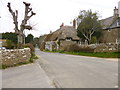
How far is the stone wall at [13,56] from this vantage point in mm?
11422

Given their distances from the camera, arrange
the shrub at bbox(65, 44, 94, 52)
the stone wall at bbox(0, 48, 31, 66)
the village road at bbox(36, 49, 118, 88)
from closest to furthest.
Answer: the village road at bbox(36, 49, 118, 88)
the stone wall at bbox(0, 48, 31, 66)
the shrub at bbox(65, 44, 94, 52)

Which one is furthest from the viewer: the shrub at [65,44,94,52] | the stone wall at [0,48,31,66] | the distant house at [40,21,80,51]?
the distant house at [40,21,80,51]

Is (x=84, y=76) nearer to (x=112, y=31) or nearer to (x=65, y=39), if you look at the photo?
(x=112, y=31)

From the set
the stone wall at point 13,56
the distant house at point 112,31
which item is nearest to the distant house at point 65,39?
the distant house at point 112,31

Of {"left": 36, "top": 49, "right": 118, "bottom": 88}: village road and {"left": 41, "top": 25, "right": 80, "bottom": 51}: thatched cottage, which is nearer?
{"left": 36, "top": 49, "right": 118, "bottom": 88}: village road

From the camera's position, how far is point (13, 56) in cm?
1211

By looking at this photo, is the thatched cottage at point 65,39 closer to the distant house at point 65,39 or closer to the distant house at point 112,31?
the distant house at point 65,39

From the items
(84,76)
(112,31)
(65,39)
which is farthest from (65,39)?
(84,76)

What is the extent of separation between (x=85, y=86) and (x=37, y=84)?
2169mm

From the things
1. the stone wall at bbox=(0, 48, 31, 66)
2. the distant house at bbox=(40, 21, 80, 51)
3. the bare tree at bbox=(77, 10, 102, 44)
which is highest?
the bare tree at bbox=(77, 10, 102, 44)

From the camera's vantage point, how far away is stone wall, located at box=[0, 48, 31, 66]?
37.5 ft

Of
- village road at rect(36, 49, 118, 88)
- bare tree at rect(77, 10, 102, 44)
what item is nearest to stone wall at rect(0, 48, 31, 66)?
village road at rect(36, 49, 118, 88)

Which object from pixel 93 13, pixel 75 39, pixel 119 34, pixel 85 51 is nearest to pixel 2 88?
pixel 85 51

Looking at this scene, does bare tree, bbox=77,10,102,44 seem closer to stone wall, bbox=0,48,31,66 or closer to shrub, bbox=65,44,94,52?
shrub, bbox=65,44,94,52
